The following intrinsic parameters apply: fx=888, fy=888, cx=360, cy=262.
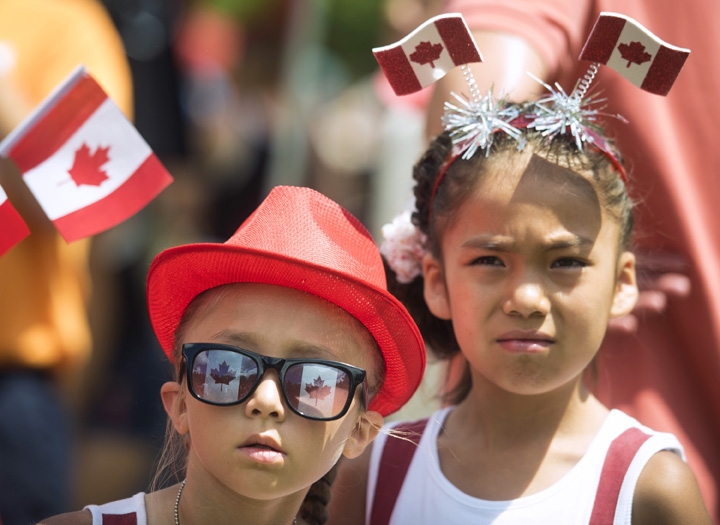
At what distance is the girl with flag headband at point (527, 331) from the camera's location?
6.51 feet

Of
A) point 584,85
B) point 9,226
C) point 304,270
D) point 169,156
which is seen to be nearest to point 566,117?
point 584,85

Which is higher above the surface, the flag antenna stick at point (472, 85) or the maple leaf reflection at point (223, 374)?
the flag antenna stick at point (472, 85)

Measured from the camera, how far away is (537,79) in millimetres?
2010

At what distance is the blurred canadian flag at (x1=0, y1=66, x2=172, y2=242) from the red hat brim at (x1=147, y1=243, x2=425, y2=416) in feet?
0.72

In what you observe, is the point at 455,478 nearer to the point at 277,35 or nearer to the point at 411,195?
the point at 411,195

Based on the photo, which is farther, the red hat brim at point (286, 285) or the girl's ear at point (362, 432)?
the girl's ear at point (362, 432)

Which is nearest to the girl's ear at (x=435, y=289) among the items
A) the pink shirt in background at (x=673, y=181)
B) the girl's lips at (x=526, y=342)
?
the girl's lips at (x=526, y=342)

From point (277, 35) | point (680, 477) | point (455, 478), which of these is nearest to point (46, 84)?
point (455, 478)

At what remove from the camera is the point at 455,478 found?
7.19 ft

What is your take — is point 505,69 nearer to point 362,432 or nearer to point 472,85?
point 472,85

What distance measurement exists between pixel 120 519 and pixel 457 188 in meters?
1.07

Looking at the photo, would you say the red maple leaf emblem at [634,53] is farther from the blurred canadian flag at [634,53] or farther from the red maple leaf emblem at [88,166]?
the red maple leaf emblem at [88,166]

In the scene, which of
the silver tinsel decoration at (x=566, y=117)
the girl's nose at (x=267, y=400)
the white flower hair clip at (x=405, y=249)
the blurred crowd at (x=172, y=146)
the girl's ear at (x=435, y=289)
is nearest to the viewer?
the girl's nose at (x=267, y=400)

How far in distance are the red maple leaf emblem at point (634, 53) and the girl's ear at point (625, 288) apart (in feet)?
1.54
